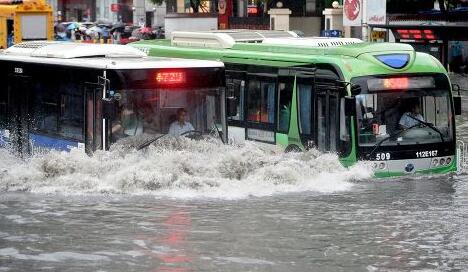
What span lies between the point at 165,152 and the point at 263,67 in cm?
491

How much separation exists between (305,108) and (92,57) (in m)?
4.24

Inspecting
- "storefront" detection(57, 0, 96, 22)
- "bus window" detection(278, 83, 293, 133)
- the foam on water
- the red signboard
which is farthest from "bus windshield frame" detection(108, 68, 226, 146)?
"storefront" detection(57, 0, 96, 22)

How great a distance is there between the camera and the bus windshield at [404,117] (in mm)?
19328

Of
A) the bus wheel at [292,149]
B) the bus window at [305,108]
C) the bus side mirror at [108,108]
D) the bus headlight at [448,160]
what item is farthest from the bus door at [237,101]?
the bus side mirror at [108,108]

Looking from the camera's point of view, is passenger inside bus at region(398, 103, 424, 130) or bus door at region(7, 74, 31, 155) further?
passenger inside bus at region(398, 103, 424, 130)

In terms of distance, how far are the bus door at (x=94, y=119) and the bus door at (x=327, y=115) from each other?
4592 mm

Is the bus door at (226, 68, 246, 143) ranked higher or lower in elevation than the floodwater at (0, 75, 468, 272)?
higher

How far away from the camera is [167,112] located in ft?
56.8

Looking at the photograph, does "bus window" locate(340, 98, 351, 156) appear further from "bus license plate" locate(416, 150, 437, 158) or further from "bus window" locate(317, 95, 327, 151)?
"bus license plate" locate(416, 150, 437, 158)

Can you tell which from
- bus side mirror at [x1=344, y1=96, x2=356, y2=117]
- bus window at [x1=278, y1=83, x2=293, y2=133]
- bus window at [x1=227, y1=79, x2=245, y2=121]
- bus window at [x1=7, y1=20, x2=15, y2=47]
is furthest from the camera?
bus window at [x1=7, y1=20, x2=15, y2=47]

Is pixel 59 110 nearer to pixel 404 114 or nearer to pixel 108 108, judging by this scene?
pixel 108 108

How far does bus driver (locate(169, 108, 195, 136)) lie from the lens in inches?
683

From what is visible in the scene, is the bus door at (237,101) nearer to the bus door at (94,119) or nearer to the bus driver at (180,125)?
the bus driver at (180,125)

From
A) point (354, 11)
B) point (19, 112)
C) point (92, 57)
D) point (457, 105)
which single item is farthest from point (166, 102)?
point (354, 11)
